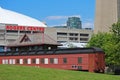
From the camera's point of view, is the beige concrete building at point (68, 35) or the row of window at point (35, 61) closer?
the row of window at point (35, 61)

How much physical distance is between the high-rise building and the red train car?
114022 millimetres

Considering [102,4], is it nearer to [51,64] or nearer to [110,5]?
[110,5]

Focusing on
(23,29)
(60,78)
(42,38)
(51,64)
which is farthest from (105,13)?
(60,78)

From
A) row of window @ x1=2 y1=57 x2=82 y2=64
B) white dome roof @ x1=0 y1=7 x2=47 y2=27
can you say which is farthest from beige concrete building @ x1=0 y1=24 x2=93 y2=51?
row of window @ x1=2 y1=57 x2=82 y2=64

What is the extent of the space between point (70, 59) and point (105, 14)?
406 ft

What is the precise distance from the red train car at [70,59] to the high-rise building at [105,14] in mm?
114022

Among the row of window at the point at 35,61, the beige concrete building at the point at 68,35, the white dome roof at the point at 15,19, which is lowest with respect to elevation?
the row of window at the point at 35,61

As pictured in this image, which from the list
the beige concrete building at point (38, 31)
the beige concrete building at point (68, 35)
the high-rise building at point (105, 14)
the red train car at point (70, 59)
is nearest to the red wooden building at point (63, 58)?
the red train car at point (70, 59)

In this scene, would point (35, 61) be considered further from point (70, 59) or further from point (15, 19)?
point (15, 19)

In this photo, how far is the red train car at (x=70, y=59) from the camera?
47.5m

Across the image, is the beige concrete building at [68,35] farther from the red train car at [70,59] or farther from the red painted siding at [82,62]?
the red painted siding at [82,62]

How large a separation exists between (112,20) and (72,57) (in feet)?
397

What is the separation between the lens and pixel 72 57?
48.8 meters

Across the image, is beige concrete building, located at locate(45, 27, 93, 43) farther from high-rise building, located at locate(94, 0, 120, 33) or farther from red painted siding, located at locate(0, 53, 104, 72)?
red painted siding, located at locate(0, 53, 104, 72)
